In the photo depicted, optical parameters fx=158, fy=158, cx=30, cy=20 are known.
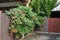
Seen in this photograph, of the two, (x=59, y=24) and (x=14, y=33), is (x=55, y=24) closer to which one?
(x=59, y=24)

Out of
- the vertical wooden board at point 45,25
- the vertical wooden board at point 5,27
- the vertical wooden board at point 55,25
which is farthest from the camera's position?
the vertical wooden board at point 55,25

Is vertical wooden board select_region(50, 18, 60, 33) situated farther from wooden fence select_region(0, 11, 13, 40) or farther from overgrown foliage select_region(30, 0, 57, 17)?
wooden fence select_region(0, 11, 13, 40)

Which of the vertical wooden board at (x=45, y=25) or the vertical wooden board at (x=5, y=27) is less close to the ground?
the vertical wooden board at (x=5, y=27)

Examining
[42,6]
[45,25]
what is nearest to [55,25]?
[45,25]

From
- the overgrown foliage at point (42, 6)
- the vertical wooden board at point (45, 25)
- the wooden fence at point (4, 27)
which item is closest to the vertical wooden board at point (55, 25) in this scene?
the vertical wooden board at point (45, 25)

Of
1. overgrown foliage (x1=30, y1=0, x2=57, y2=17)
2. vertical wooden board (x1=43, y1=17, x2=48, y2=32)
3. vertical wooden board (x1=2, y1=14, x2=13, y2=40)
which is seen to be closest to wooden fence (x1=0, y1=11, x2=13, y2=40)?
vertical wooden board (x1=2, y1=14, x2=13, y2=40)

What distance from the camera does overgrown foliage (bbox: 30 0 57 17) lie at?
51.4 ft

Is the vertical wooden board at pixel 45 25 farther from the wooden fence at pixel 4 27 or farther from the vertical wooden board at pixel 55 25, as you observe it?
the wooden fence at pixel 4 27

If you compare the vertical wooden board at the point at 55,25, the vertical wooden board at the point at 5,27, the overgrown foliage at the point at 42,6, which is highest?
the overgrown foliage at the point at 42,6

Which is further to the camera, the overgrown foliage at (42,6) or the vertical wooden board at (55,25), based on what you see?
the overgrown foliage at (42,6)

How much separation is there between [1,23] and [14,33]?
4.89ft

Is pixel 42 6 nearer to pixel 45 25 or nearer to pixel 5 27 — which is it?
pixel 45 25

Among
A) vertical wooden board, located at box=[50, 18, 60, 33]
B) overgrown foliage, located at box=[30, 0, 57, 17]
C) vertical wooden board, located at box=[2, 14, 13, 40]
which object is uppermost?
overgrown foliage, located at box=[30, 0, 57, 17]

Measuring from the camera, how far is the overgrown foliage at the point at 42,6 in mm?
15664
